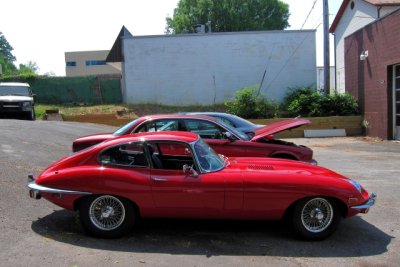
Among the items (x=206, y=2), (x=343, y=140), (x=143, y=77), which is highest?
(x=206, y=2)

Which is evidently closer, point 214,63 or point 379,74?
point 379,74

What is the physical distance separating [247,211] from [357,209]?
4.27 feet

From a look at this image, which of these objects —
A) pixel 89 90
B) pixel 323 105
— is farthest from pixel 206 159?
pixel 89 90

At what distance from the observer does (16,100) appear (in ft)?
72.0

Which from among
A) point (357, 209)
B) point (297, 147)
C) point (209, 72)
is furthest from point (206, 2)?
point (357, 209)

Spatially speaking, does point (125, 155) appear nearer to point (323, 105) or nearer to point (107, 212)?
point (107, 212)

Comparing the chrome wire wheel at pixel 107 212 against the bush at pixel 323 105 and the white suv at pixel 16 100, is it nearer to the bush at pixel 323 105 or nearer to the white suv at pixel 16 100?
the white suv at pixel 16 100

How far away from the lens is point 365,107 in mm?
21969

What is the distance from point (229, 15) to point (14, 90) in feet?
121

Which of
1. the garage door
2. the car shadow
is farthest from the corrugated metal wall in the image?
the car shadow

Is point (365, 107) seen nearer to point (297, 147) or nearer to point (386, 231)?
point (297, 147)

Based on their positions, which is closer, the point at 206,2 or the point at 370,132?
the point at 370,132

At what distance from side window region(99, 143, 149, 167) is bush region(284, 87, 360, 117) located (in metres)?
18.3

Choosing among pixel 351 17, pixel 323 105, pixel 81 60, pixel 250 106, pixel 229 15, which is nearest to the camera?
pixel 323 105
